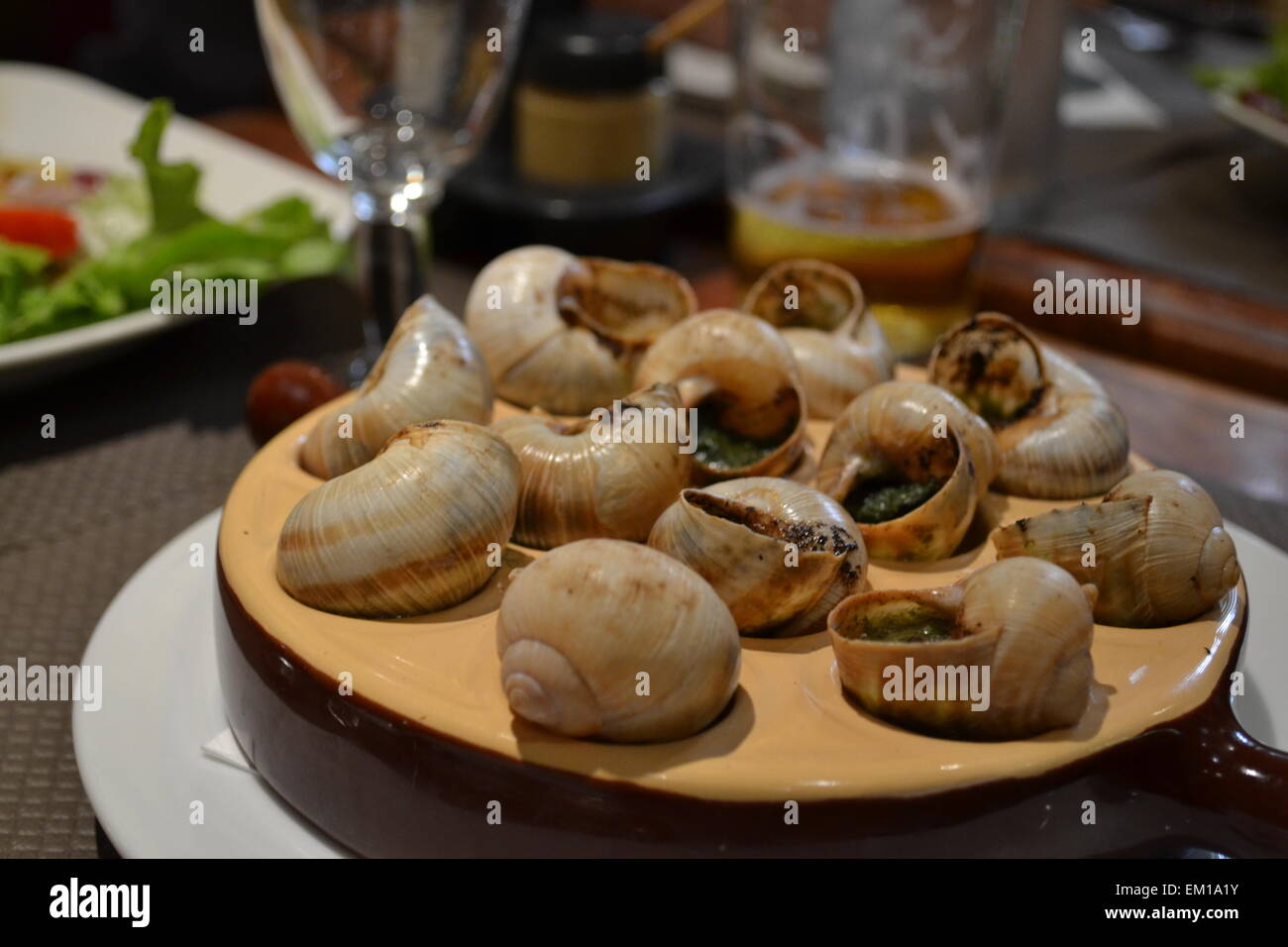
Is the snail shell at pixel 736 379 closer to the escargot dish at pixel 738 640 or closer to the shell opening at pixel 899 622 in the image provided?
the escargot dish at pixel 738 640

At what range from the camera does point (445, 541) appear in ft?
1.63

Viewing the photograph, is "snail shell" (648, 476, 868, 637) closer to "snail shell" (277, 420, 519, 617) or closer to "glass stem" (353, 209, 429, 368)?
"snail shell" (277, 420, 519, 617)

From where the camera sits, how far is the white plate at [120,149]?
1.15 m

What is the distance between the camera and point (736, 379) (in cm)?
61

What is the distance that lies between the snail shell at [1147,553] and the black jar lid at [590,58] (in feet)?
2.21

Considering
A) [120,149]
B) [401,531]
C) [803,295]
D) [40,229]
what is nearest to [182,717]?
[401,531]

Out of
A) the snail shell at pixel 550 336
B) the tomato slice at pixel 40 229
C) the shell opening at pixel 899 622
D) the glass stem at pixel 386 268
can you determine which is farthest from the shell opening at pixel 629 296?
the tomato slice at pixel 40 229

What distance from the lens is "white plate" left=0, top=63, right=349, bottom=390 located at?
1.15m

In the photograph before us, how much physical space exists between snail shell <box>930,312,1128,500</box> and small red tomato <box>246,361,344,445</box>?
13.7 inches

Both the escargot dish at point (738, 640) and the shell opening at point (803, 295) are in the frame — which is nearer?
the escargot dish at point (738, 640)

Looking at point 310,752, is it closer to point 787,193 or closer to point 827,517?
point 827,517

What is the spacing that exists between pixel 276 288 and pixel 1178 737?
814 millimetres
